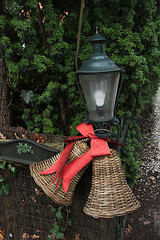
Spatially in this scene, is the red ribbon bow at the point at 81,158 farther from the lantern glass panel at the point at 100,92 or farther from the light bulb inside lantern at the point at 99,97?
the light bulb inside lantern at the point at 99,97

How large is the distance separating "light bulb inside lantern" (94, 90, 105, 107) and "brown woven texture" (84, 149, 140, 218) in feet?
1.54

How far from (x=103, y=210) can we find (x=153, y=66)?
2.65 meters

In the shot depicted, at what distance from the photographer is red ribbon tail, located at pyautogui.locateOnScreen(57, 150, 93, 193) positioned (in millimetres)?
1877

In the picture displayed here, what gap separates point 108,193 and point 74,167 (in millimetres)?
370

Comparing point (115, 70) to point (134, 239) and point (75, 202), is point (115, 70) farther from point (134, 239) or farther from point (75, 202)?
point (134, 239)

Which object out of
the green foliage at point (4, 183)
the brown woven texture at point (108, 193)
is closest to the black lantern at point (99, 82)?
the brown woven texture at point (108, 193)

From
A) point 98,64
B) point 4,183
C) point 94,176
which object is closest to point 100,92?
point 98,64

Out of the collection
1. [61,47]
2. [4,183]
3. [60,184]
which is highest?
[61,47]

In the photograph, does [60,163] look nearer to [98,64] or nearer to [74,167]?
[74,167]

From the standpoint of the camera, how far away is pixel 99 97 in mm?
1828

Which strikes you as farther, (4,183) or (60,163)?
(4,183)

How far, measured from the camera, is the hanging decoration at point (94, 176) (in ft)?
5.66

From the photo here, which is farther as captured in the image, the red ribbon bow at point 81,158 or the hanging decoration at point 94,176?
the red ribbon bow at point 81,158

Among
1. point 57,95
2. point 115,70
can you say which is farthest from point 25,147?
point 115,70
